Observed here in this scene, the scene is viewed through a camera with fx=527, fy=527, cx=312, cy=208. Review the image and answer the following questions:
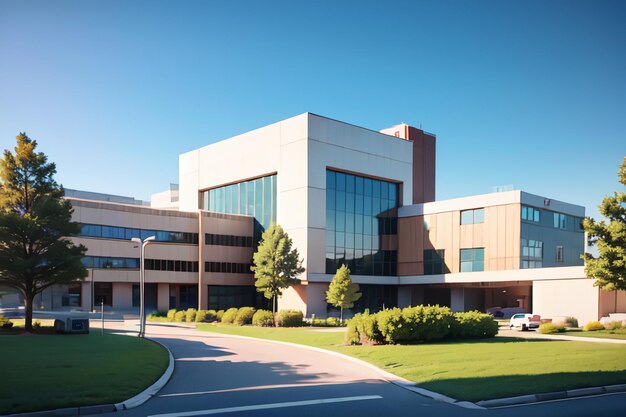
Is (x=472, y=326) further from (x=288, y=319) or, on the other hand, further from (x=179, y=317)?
(x=179, y=317)

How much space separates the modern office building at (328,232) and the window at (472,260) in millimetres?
114

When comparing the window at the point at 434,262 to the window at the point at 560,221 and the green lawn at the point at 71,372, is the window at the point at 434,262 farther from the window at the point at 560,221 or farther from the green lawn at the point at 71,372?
the green lawn at the point at 71,372

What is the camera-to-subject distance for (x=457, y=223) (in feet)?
169

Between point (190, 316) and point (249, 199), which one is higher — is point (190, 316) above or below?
below

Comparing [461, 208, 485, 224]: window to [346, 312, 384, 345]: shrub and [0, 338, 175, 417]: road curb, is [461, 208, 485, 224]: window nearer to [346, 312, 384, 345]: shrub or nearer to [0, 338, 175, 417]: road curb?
[346, 312, 384, 345]: shrub

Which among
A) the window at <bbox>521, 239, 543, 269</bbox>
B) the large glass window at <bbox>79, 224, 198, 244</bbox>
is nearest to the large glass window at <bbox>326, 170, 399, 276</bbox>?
the window at <bbox>521, 239, 543, 269</bbox>

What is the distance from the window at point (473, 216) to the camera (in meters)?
49.5

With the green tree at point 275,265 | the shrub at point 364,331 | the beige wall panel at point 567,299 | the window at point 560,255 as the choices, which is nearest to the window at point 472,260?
the beige wall panel at point 567,299

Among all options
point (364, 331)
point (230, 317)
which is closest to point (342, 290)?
point (230, 317)

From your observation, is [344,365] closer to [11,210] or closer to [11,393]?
[11,393]

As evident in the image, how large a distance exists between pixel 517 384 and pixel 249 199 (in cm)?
4665

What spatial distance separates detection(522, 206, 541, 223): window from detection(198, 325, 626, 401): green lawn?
24730 mm

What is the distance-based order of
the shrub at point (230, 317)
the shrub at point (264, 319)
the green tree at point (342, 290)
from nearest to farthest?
the shrub at point (264, 319), the shrub at point (230, 317), the green tree at point (342, 290)

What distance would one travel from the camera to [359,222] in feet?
178
